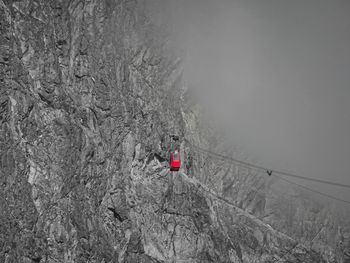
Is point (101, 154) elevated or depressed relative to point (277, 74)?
depressed

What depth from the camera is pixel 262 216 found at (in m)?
32.1

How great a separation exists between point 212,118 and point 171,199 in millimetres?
14800

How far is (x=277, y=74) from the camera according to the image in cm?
4675

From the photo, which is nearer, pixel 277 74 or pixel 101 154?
pixel 101 154

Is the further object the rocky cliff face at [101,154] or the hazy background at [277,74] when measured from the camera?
the hazy background at [277,74]

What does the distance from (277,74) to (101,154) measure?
35141 millimetres

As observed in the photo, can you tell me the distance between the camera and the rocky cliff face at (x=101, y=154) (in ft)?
61.9

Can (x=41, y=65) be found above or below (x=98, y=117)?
above

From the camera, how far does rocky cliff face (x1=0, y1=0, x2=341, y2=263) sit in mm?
18859

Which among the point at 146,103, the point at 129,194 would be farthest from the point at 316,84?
the point at 129,194

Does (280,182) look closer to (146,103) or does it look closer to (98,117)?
(146,103)

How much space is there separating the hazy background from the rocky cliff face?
28.4 feet

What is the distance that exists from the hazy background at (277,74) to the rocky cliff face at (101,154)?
28.4 feet

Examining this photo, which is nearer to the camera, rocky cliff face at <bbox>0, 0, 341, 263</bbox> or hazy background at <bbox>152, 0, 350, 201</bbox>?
rocky cliff face at <bbox>0, 0, 341, 263</bbox>
